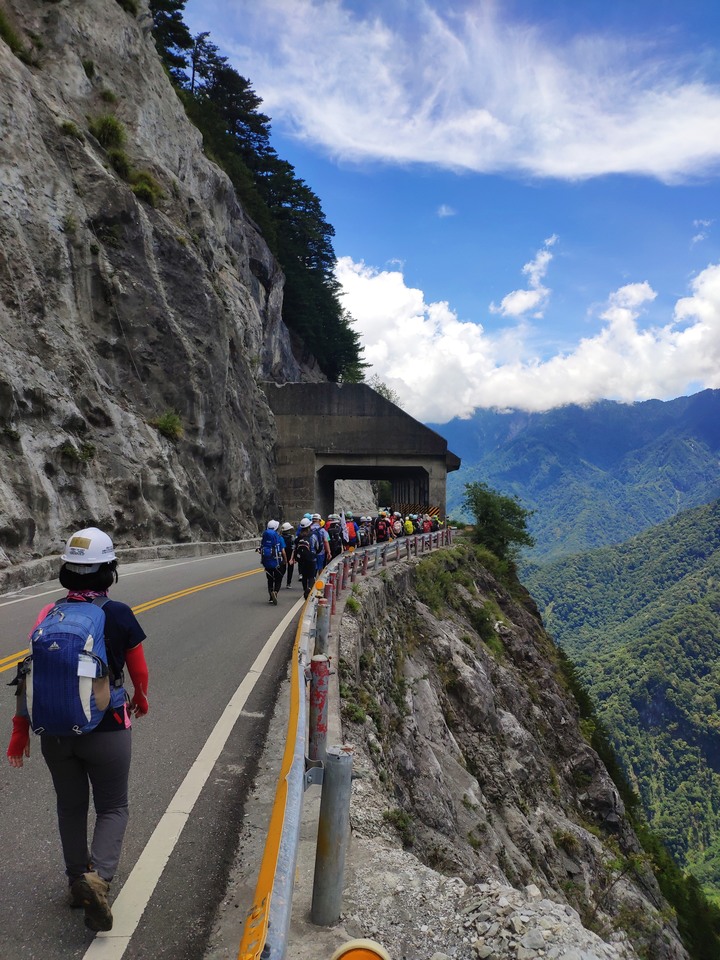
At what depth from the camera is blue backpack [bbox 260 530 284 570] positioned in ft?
46.4

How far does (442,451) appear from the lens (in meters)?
41.9

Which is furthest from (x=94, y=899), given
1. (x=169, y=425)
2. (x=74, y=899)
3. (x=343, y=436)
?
(x=343, y=436)

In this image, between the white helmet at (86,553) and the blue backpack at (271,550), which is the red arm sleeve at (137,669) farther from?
the blue backpack at (271,550)

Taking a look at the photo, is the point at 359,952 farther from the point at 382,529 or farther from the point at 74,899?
the point at 382,529

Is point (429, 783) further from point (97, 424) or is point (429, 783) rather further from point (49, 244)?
point (49, 244)

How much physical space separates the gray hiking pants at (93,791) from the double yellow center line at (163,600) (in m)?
4.06

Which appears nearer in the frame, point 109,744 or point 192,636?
point 109,744

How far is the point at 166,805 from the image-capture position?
178 inches

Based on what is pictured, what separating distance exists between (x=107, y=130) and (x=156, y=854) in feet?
97.3

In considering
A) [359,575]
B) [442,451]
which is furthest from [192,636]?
[442,451]

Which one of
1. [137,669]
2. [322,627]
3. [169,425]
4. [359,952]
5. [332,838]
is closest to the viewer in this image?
[359,952]

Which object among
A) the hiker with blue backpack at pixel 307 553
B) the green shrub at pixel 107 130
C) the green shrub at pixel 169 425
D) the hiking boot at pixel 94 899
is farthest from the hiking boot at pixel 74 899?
the green shrub at pixel 107 130

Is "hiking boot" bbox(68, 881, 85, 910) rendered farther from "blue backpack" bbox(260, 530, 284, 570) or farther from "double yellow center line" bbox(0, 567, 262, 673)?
"blue backpack" bbox(260, 530, 284, 570)

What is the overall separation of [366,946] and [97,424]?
21.0m
